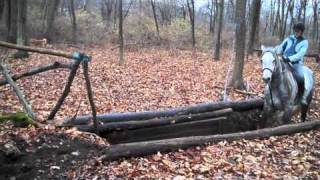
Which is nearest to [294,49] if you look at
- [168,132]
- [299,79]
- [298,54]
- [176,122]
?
[298,54]

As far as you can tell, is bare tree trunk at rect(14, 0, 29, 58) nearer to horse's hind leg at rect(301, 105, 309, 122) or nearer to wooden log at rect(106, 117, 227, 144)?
wooden log at rect(106, 117, 227, 144)

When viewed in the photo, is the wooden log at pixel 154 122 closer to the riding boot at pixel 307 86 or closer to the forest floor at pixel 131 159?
the forest floor at pixel 131 159

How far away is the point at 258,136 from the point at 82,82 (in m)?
7.85

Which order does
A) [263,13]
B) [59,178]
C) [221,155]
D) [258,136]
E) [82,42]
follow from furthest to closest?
1. [263,13]
2. [82,42]
3. [258,136]
4. [221,155]
5. [59,178]

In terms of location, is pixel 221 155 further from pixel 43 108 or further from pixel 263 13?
pixel 263 13

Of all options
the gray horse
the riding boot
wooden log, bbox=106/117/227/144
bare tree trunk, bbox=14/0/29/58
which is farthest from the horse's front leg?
bare tree trunk, bbox=14/0/29/58

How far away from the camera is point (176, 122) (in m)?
9.51

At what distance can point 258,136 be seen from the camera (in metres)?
8.85

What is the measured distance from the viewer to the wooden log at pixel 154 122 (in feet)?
27.9

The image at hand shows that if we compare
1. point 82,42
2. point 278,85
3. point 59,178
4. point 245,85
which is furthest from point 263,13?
point 59,178

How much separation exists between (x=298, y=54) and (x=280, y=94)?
43.9 inches

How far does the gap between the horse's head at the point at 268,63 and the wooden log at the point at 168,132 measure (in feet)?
5.23

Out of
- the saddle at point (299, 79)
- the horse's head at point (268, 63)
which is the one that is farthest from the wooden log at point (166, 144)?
the saddle at point (299, 79)

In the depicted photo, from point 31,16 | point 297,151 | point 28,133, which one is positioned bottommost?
point 297,151
